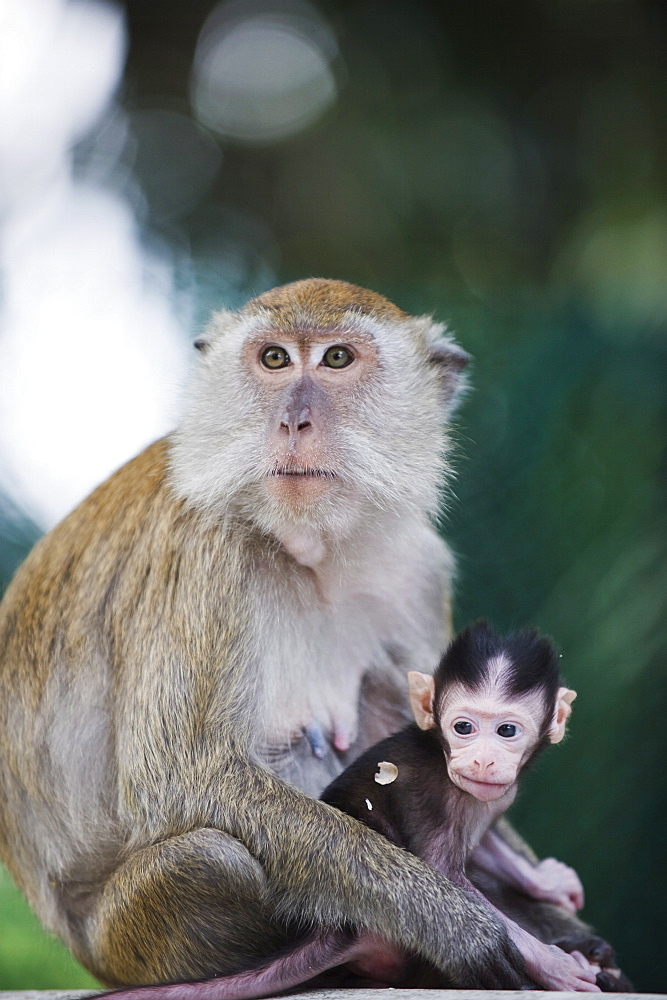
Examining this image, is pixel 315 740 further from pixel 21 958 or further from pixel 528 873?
pixel 21 958

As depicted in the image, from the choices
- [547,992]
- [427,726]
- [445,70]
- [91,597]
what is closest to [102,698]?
[91,597]

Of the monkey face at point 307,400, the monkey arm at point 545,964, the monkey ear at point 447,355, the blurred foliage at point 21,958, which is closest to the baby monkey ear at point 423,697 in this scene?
the monkey arm at point 545,964

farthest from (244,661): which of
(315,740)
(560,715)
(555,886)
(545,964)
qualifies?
(555,886)

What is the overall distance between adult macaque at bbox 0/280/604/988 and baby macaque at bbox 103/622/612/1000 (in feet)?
0.18

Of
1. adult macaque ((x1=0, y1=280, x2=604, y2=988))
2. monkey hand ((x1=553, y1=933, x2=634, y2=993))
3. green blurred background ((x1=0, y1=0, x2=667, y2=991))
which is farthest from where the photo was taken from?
green blurred background ((x1=0, y1=0, x2=667, y2=991))

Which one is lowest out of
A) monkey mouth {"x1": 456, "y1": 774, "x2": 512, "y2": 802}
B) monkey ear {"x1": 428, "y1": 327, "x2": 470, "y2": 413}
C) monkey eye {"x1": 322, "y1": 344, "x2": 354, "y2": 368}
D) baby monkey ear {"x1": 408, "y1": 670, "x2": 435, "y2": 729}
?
monkey mouth {"x1": 456, "y1": 774, "x2": 512, "y2": 802}

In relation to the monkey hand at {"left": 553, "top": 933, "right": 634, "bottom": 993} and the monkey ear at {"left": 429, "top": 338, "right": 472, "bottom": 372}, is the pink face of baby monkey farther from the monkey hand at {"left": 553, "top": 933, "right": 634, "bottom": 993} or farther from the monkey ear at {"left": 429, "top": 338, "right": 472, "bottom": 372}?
the monkey ear at {"left": 429, "top": 338, "right": 472, "bottom": 372}

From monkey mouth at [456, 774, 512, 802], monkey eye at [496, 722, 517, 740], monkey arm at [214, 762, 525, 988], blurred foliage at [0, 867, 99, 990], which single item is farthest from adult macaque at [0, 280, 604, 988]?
blurred foliage at [0, 867, 99, 990]

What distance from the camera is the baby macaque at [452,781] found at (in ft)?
6.21

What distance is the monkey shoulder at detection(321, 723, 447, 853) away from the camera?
2.01 metres

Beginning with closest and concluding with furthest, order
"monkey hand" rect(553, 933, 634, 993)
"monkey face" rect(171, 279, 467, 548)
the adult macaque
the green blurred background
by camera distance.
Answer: the adult macaque → "monkey face" rect(171, 279, 467, 548) → "monkey hand" rect(553, 933, 634, 993) → the green blurred background

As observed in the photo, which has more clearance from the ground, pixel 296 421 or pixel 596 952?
pixel 296 421

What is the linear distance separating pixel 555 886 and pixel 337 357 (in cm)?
141

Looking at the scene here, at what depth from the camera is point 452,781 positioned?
195 cm
